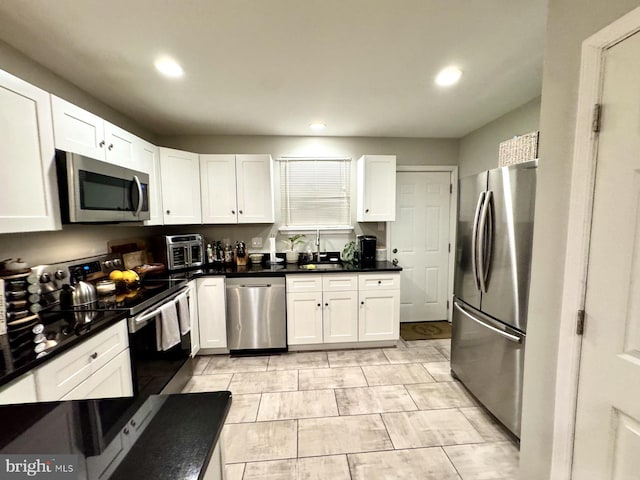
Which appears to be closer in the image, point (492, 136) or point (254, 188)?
point (492, 136)

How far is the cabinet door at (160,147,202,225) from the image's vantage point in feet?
8.96

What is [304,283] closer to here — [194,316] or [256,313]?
[256,313]

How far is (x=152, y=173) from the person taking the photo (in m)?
2.58

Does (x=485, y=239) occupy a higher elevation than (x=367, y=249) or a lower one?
higher

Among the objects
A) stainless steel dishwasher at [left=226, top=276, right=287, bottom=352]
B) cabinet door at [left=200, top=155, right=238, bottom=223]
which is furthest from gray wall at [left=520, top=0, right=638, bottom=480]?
cabinet door at [left=200, top=155, right=238, bottom=223]

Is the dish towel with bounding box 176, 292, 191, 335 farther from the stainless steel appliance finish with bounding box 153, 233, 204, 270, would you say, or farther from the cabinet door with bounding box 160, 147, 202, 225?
the cabinet door with bounding box 160, 147, 202, 225

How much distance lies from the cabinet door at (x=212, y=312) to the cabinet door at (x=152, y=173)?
75cm

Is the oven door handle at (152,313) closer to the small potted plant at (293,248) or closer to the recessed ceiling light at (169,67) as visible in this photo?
the small potted plant at (293,248)

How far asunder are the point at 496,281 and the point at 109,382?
2.46 m

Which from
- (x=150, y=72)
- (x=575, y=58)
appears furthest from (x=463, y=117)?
(x=150, y=72)

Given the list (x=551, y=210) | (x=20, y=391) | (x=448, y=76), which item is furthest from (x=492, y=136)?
(x=20, y=391)

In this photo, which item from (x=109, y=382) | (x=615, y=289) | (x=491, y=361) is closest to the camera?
(x=615, y=289)

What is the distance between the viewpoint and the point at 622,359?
0.94 m

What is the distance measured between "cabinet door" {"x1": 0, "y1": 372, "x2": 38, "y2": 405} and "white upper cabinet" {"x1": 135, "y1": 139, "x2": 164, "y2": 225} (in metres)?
1.58
